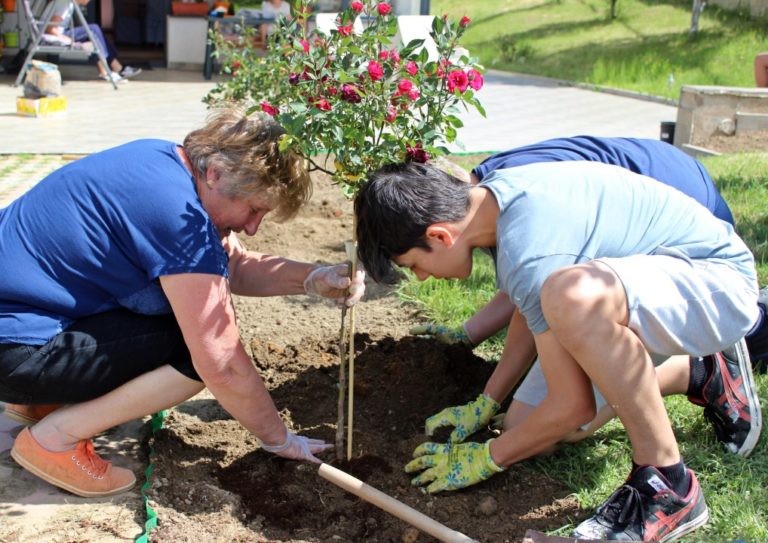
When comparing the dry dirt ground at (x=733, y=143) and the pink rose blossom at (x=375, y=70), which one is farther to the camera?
the dry dirt ground at (x=733, y=143)

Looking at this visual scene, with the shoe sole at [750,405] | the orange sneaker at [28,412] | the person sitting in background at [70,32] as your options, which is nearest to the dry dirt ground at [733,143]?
the shoe sole at [750,405]

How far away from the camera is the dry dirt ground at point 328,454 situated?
2.53m

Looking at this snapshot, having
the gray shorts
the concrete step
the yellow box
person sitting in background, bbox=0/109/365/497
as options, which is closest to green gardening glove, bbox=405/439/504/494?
person sitting in background, bbox=0/109/365/497

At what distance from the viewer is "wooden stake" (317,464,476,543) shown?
225 cm

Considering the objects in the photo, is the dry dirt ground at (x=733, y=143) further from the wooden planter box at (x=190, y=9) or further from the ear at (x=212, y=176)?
the wooden planter box at (x=190, y=9)

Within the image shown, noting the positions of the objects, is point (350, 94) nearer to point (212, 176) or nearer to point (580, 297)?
point (212, 176)

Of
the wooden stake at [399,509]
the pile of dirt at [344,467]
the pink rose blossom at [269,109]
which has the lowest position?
the pile of dirt at [344,467]

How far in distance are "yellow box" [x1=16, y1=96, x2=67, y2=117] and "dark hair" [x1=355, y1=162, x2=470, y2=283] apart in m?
6.71

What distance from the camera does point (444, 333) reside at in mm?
3582

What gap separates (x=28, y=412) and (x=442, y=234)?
1518 mm

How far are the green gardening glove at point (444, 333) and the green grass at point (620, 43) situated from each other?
27.3 ft

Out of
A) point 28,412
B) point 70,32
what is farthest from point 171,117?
point 28,412

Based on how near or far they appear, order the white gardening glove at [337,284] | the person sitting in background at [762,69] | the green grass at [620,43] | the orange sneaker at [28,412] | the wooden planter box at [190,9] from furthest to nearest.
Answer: the green grass at [620,43] → the wooden planter box at [190,9] → the person sitting in background at [762,69] → the orange sneaker at [28,412] → the white gardening glove at [337,284]

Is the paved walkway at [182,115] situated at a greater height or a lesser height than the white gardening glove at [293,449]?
greater
